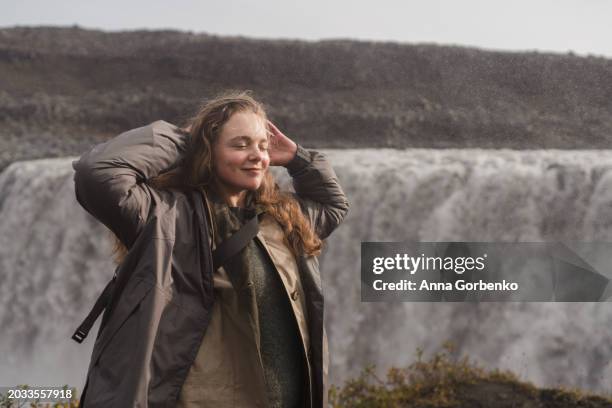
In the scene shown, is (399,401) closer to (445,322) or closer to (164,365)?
(445,322)

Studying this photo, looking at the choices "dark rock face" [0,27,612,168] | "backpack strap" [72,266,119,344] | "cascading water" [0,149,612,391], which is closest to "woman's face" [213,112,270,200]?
"backpack strap" [72,266,119,344]

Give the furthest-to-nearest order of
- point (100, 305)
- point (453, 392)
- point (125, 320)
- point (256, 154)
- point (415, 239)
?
point (415, 239), point (453, 392), point (256, 154), point (100, 305), point (125, 320)

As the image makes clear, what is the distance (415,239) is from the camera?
696 cm

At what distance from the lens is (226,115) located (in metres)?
1.91

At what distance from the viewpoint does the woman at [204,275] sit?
166 cm

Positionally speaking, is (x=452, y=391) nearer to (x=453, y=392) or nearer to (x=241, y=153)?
(x=453, y=392)

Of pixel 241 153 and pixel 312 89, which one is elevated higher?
pixel 312 89

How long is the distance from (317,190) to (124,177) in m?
0.64

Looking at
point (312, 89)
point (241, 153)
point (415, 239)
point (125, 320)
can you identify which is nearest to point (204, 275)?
point (125, 320)

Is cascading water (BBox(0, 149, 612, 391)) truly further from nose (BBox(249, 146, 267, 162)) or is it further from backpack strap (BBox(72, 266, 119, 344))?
backpack strap (BBox(72, 266, 119, 344))

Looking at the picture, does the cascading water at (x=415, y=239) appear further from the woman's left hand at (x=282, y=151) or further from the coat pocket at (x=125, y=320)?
the coat pocket at (x=125, y=320)

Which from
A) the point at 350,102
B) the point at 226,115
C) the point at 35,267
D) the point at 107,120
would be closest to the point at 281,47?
the point at 350,102

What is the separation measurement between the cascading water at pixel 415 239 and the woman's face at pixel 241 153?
15.3 ft

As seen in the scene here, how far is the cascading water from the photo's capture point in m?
6.05
